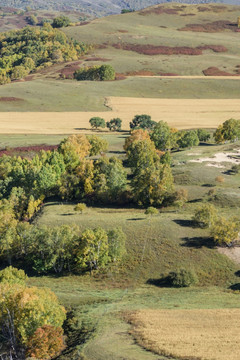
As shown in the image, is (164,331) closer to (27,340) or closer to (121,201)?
(27,340)

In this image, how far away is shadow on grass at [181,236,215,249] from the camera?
70.4 metres

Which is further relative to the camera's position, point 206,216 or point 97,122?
point 97,122

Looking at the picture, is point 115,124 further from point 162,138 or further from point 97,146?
point 97,146

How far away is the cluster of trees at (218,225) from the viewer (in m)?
68.8

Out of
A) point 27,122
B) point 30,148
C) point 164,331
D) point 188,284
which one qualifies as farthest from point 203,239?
point 27,122

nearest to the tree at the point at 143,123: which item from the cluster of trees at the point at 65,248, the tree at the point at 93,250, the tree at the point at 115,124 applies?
Answer: the tree at the point at 115,124

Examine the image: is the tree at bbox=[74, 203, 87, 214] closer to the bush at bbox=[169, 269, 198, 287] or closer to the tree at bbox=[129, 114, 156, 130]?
the bush at bbox=[169, 269, 198, 287]

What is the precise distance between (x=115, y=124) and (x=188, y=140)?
38012mm

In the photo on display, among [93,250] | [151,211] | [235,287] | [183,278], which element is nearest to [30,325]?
[93,250]

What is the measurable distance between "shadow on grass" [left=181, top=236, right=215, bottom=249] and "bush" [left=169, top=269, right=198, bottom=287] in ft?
25.4

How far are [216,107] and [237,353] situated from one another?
15619 centimetres

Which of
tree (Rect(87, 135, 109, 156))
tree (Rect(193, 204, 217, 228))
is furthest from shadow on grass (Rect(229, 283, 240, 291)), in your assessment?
tree (Rect(87, 135, 109, 156))

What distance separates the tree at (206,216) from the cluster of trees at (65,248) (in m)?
14.7

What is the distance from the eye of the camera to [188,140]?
130 meters
